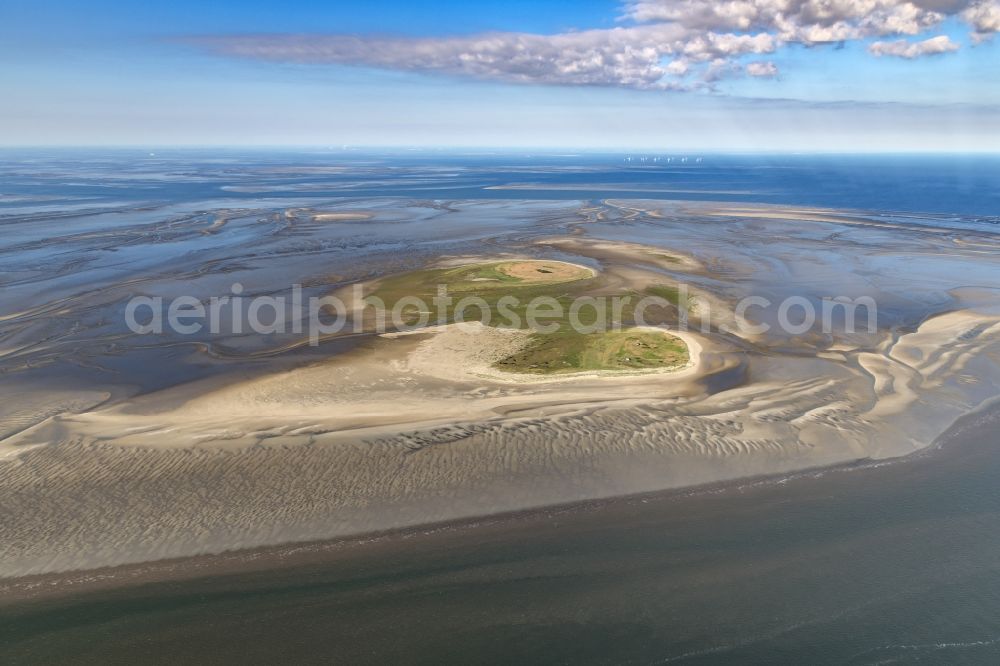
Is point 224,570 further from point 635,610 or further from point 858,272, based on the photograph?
point 858,272

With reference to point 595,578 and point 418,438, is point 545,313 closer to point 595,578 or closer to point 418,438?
point 418,438

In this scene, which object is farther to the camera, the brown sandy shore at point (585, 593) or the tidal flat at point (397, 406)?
the tidal flat at point (397, 406)

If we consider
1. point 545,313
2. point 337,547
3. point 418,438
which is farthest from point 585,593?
point 545,313

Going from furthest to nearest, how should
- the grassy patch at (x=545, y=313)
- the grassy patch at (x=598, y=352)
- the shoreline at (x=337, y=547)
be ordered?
the grassy patch at (x=545, y=313) → the grassy patch at (x=598, y=352) → the shoreline at (x=337, y=547)

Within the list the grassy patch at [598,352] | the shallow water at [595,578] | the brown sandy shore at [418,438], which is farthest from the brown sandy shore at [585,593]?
the grassy patch at [598,352]

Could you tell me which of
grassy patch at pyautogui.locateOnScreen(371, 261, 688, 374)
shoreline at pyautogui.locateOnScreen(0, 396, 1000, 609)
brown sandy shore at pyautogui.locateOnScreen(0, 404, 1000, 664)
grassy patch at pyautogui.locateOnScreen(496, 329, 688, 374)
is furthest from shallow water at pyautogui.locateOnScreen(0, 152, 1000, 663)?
grassy patch at pyautogui.locateOnScreen(371, 261, 688, 374)

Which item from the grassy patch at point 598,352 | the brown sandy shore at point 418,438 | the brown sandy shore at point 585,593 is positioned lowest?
the brown sandy shore at point 585,593

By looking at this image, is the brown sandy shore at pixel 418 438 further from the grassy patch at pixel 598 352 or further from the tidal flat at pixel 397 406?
the grassy patch at pixel 598 352

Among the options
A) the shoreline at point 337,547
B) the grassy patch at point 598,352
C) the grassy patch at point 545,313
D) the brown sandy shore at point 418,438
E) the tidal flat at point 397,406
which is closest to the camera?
the shoreline at point 337,547

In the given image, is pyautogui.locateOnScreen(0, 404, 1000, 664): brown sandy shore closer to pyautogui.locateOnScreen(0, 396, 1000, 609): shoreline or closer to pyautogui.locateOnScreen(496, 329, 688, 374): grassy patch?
pyautogui.locateOnScreen(0, 396, 1000, 609): shoreline

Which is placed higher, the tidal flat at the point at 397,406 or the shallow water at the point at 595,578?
the tidal flat at the point at 397,406
